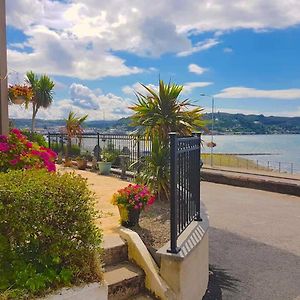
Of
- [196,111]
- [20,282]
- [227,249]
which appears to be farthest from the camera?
[196,111]

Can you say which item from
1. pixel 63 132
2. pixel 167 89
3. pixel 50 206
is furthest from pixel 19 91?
pixel 63 132

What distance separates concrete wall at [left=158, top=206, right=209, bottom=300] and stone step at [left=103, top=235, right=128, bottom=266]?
0.54m

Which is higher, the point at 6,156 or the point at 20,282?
the point at 6,156

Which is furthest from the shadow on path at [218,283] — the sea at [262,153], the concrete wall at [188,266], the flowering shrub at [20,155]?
the flowering shrub at [20,155]

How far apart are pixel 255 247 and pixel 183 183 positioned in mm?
3387

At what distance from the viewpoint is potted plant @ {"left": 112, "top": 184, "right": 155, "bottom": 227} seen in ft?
19.0

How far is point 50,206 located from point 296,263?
5216mm

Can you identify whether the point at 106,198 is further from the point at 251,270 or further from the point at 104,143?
the point at 104,143

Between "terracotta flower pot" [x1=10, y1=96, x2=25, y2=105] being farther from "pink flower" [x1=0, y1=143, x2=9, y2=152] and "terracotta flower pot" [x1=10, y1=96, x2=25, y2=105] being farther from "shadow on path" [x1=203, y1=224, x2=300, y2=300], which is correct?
"shadow on path" [x1=203, y1=224, x2=300, y2=300]

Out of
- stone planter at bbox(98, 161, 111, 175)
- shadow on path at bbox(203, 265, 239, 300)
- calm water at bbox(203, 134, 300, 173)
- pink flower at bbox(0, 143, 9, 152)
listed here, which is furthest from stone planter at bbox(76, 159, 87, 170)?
pink flower at bbox(0, 143, 9, 152)

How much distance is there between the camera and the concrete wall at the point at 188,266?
451cm

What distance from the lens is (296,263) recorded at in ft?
22.5

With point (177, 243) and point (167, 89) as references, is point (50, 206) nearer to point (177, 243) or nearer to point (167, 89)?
point (177, 243)

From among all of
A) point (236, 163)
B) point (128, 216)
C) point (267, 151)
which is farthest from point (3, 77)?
point (267, 151)
